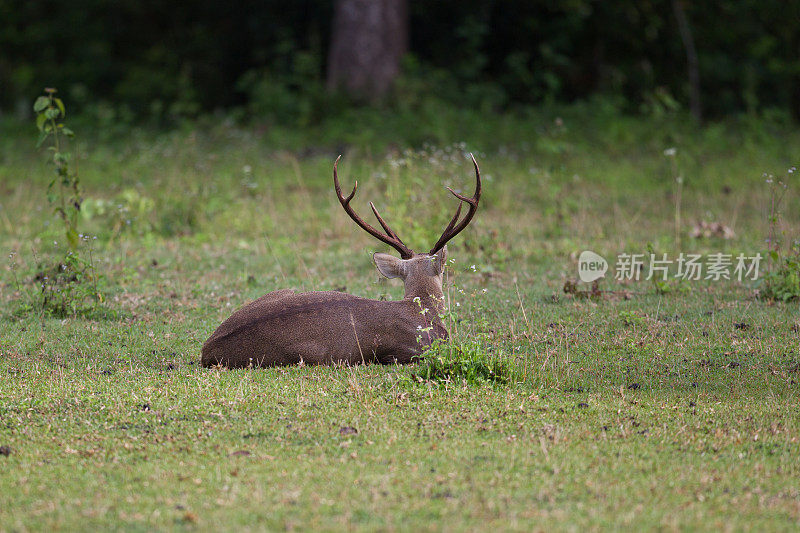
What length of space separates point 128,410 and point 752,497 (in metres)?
3.27

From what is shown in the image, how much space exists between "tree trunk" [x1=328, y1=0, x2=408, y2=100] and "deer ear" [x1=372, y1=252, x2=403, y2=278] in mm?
11783

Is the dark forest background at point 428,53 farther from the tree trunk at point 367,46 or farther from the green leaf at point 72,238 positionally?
the green leaf at point 72,238

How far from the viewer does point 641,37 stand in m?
21.6

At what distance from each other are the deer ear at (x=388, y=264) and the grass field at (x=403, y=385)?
20.8 inches

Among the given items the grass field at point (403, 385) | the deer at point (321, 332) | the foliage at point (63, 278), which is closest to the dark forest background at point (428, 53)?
the grass field at point (403, 385)

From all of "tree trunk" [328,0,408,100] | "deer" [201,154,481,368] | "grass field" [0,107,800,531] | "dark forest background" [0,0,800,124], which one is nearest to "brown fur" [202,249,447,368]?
"deer" [201,154,481,368]

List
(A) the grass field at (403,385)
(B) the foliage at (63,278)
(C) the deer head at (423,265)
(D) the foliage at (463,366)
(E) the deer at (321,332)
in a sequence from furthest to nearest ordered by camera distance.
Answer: (B) the foliage at (63,278) < (C) the deer head at (423,265) < (E) the deer at (321,332) < (D) the foliage at (463,366) < (A) the grass field at (403,385)

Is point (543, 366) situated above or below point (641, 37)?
below

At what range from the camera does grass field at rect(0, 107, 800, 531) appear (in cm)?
423

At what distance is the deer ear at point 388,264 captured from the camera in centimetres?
712

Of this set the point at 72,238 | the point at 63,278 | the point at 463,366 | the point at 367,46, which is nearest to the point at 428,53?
the point at 367,46

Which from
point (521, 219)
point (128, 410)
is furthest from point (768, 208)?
point (128, 410)

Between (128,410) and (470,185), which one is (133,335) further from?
(470,185)

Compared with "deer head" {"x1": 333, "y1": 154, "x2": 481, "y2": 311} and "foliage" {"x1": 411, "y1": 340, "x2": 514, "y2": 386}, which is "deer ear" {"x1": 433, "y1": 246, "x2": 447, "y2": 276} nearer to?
"deer head" {"x1": 333, "y1": 154, "x2": 481, "y2": 311}
